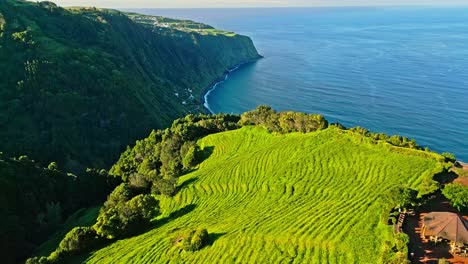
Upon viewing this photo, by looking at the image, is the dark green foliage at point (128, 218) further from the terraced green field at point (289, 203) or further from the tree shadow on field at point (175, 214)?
the tree shadow on field at point (175, 214)

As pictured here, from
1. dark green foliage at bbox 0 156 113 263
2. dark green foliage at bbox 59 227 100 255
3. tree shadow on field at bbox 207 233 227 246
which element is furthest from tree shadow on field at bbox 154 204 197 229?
dark green foliage at bbox 0 156 113 263

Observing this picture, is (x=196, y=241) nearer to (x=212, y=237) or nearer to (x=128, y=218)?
(x=212, y=237)

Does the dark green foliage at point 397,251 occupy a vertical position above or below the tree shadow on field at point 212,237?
above

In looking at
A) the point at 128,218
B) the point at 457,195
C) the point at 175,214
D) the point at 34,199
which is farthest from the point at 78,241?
the point at 457,195

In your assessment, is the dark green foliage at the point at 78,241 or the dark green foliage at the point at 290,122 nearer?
the dark green foliage at the point at 78,241

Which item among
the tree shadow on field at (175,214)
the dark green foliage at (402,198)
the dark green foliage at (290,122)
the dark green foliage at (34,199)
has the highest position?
the dark green foliage at (290,122)

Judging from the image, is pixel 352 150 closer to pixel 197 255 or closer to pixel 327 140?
pixel 327 140

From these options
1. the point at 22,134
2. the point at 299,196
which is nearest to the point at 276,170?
the point at 299,196

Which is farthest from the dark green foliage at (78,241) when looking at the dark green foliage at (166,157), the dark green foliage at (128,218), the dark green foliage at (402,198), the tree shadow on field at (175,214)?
the dark green foliage at (402,198)
